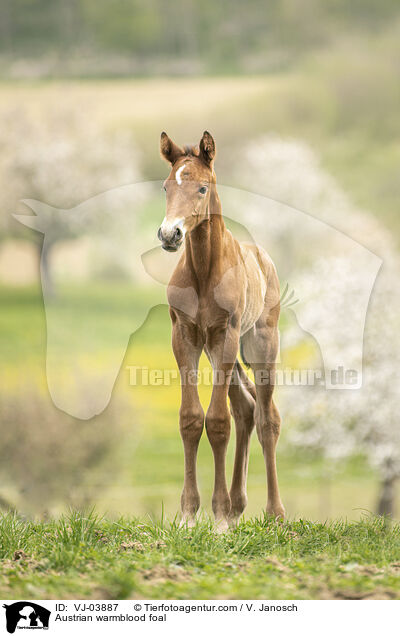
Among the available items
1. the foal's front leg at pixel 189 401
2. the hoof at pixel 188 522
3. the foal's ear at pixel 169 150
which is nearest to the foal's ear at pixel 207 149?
the foal's ear at pixel 169 150

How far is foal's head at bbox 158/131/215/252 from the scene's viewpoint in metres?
6.32

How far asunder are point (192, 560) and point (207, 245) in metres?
2.88

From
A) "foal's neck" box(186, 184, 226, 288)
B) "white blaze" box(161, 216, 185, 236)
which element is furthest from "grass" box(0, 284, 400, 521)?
"white blaze" box(161, 216, 185, 236)

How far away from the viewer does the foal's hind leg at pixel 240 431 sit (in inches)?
311

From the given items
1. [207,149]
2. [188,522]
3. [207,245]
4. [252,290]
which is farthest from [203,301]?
[188,522]

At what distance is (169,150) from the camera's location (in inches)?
270

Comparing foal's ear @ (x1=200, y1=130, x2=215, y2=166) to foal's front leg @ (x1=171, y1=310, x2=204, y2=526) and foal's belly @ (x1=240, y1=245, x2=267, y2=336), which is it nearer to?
foal's belly @ (x1=240, y1=245, x2=267, y2=336)

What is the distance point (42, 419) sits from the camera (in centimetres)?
1620

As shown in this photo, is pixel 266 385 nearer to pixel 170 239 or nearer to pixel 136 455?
pixel 170 239

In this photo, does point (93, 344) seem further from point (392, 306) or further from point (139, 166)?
point (392, 306)
